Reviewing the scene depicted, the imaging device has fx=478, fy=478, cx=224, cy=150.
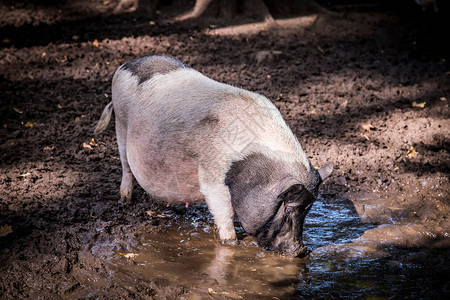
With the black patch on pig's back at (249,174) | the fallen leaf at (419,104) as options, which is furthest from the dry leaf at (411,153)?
the black patch on pig's back at (249,174)

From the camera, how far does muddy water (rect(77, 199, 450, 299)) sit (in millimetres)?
3436

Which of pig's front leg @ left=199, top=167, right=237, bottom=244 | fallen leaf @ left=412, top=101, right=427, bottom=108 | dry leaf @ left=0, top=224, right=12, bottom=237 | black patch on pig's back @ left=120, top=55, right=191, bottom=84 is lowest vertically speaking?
dry leaf @ left=0, top=224, right=12, bottom=237

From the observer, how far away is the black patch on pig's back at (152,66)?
166 inches

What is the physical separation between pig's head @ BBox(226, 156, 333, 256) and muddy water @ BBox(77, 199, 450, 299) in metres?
0.32

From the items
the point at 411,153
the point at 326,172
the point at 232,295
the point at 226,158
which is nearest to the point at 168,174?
the point at 226,158

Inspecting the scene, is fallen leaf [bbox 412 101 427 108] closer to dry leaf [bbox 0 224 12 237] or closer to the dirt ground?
the dirt ground

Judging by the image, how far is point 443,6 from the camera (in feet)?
32.5

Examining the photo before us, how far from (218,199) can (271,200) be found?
0.44 m

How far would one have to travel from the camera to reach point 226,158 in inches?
135

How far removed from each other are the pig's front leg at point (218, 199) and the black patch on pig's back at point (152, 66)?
44.9 inches

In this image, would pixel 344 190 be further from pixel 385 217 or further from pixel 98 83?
pixel 98 83

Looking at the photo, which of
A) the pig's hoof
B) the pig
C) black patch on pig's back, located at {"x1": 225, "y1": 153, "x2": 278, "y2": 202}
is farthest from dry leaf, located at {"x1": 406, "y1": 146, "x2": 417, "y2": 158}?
black patch on pig's back, located at {"x1": 225, "y1": 153, "x2": 278, "y2": 202}

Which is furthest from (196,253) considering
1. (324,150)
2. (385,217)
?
(324,150)

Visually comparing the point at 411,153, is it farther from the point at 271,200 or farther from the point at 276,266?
the point at 271,200
